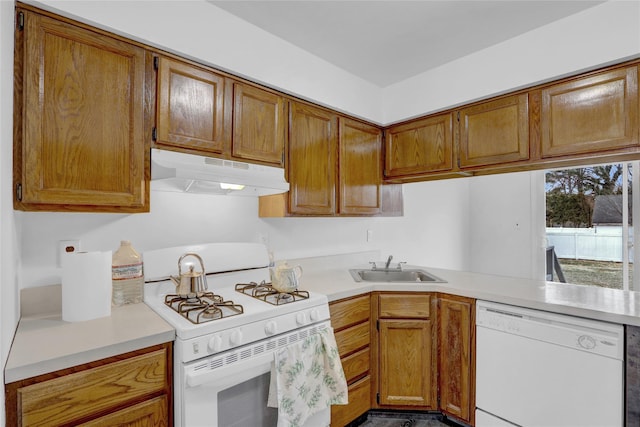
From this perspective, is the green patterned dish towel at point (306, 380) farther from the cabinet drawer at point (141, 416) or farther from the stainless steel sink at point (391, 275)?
the stainless steel sink at point (391, 275)

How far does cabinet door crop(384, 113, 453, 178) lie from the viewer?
7.69ft

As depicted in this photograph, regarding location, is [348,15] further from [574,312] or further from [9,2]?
[574,312]

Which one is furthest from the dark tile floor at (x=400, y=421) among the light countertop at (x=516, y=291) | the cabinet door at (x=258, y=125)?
the cabinet door at (x=258, y=125)

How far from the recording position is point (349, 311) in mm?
1968

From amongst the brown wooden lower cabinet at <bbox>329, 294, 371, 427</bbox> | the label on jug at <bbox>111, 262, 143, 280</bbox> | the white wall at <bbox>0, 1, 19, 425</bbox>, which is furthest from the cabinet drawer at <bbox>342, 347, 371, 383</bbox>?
the white wall at <bbox>0, 1, 19, 425</bbox>

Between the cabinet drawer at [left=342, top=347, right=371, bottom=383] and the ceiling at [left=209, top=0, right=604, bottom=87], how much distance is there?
6.47 ft

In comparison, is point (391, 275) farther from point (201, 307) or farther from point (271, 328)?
point (201, 307)

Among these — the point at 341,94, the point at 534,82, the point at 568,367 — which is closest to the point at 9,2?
the point at 341,94

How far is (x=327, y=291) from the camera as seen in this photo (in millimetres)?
1907

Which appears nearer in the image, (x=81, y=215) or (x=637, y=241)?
(x=81, y=215)

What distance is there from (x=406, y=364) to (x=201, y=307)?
1378 mm

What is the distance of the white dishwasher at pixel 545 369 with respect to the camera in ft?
4.87

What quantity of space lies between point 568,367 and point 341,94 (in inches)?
82.8

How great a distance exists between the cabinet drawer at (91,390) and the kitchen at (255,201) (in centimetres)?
18
